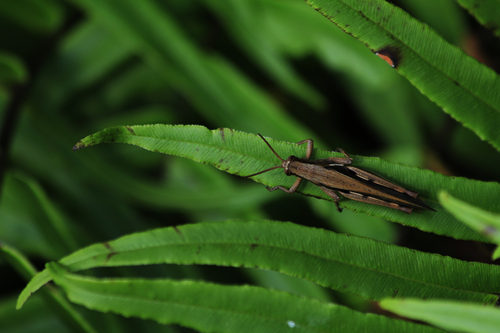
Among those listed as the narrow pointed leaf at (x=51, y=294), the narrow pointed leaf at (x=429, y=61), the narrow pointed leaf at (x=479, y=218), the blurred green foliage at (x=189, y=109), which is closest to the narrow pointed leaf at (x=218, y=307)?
the narrow pointed leaf at (x=51, y=294)

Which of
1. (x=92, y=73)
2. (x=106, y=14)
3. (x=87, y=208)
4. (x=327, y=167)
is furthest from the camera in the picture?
(x=92, y=73)

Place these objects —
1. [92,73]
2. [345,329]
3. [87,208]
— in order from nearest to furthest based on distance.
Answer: [345,329] → [87,208] → [92,73]

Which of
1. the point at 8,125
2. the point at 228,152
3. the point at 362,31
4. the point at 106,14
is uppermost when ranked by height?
the point at 106,14

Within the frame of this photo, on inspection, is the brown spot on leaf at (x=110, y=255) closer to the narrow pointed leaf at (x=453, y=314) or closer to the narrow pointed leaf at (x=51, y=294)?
the narrow pointed leaf at (x=51, y=294)

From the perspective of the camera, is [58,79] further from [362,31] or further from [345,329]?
[345,329]

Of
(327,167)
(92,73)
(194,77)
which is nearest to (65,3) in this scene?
(92,73)

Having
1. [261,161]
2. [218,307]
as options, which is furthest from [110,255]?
[261,161]

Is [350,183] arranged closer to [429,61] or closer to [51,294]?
[429,61]
